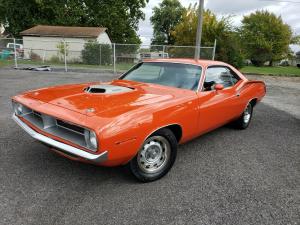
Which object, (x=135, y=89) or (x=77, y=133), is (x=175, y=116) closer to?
(x=135, y=89)

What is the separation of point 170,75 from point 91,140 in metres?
2.01

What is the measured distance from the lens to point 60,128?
3.07 m

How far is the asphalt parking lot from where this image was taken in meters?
2.64

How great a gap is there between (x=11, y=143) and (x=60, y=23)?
3329 cm

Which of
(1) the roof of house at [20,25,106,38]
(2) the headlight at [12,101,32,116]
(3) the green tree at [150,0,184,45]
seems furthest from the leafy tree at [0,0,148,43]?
(2) the headlight at [12,101,32,116]

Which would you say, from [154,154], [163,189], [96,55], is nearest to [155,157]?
[154,154]

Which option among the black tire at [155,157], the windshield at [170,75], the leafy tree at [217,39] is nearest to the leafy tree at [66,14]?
the leafy tree at [217,39]

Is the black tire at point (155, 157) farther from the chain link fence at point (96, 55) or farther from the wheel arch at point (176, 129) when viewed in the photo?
the chain link fence at point (96, 55)

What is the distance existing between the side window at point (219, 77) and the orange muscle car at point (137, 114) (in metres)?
0.02

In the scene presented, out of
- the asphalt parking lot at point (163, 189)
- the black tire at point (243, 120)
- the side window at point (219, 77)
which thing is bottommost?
the asphalt parking lot at point (163, 189)

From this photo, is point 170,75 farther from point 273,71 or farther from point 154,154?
point 273,71

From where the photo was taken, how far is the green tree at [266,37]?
4691 centimetres

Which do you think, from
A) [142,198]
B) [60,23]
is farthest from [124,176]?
[60,23]

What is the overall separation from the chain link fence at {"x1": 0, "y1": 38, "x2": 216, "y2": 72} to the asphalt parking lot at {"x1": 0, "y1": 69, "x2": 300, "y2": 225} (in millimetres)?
12870
